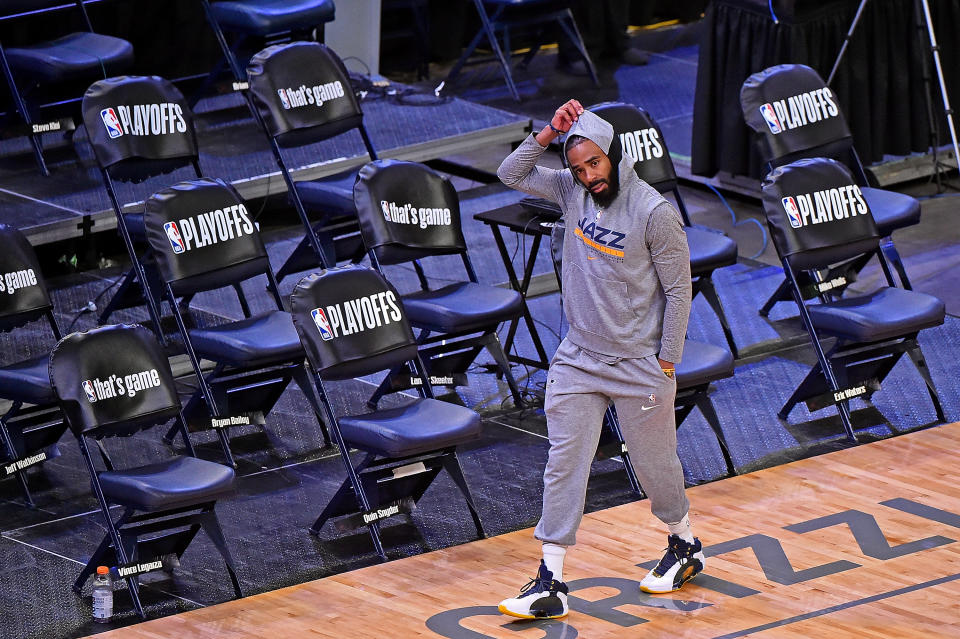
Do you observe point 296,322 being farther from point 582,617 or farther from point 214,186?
point 582,617

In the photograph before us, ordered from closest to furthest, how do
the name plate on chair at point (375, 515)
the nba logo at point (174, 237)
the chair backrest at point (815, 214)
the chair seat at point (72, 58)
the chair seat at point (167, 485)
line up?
1. the chair seat at point (167, 485)
2. the name plate on chair at point (375, 515)
3. the nba logo at point (174, 237)
4. the chair backrest at point (815, 214)
5. the chair seat at point (72, 58)

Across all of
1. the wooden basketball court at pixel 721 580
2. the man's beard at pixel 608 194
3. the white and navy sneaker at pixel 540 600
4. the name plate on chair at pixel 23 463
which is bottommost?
the wooden basketball court at pixel 721 580

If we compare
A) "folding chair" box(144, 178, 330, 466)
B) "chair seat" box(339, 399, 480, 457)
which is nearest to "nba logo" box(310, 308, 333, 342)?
"chair seat" box(339, 399, 480, 457)

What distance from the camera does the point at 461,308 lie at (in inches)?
244

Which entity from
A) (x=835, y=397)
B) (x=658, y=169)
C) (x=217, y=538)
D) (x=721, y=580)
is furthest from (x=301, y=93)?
(x=721, y=580)

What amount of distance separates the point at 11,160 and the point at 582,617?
14.0 feet

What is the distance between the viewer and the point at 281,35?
8562 millimetres

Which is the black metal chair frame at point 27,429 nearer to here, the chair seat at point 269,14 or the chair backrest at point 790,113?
the chair seat at point 269,14

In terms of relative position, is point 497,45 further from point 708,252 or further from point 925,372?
point 925,372

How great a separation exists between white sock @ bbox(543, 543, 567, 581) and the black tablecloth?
419 centimetres

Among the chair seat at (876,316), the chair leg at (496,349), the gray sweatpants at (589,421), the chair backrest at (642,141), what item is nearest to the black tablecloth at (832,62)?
the chair backrest at (642,141)

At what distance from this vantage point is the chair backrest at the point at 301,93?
6.74m

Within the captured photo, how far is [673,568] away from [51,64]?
13.4 ft

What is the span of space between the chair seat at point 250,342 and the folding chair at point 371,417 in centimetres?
35
